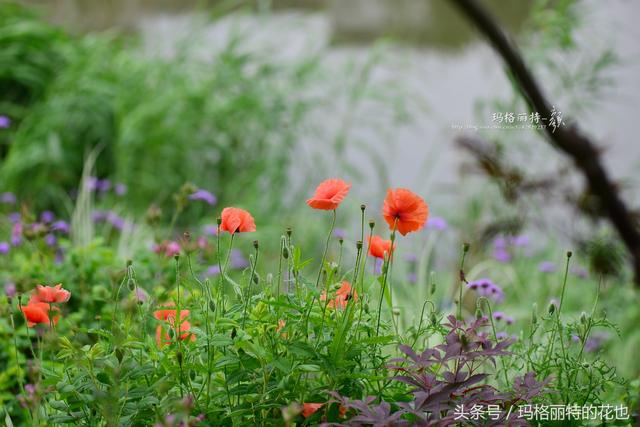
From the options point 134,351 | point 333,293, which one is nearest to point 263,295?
point 333,293

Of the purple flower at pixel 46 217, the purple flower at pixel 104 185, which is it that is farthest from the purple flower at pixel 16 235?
the purple flower at pixel 104 185

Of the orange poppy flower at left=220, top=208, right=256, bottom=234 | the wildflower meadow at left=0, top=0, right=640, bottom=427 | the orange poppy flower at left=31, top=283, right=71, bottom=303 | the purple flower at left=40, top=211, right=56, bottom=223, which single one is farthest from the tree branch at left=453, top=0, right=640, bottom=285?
the purple flower at left=40, top=211, right=56, bottom=223

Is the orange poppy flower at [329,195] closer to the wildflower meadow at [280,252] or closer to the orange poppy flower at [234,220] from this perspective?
the wildflower meadow at [280,252]

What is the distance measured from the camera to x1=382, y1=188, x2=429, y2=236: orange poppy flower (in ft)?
4.17

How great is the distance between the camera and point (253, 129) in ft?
13.7

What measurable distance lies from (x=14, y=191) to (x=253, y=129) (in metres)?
1.16

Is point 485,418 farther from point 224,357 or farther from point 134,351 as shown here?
point 134,351

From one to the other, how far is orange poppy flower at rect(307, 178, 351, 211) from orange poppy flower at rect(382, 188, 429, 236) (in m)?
0.07

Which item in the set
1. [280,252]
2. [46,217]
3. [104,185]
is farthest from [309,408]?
[104,185]

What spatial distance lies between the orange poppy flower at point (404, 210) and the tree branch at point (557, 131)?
722 millimetres

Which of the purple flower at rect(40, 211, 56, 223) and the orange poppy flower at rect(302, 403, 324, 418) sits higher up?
the purple flower at rect(40, 211, 56, 223)

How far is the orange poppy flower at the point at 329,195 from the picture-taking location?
1.26m

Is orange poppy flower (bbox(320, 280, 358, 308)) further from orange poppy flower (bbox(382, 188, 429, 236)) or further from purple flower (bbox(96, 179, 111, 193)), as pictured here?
purple flower (bbox(96, 179, 111, 193))

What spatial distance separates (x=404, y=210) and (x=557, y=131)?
2.51 ft
